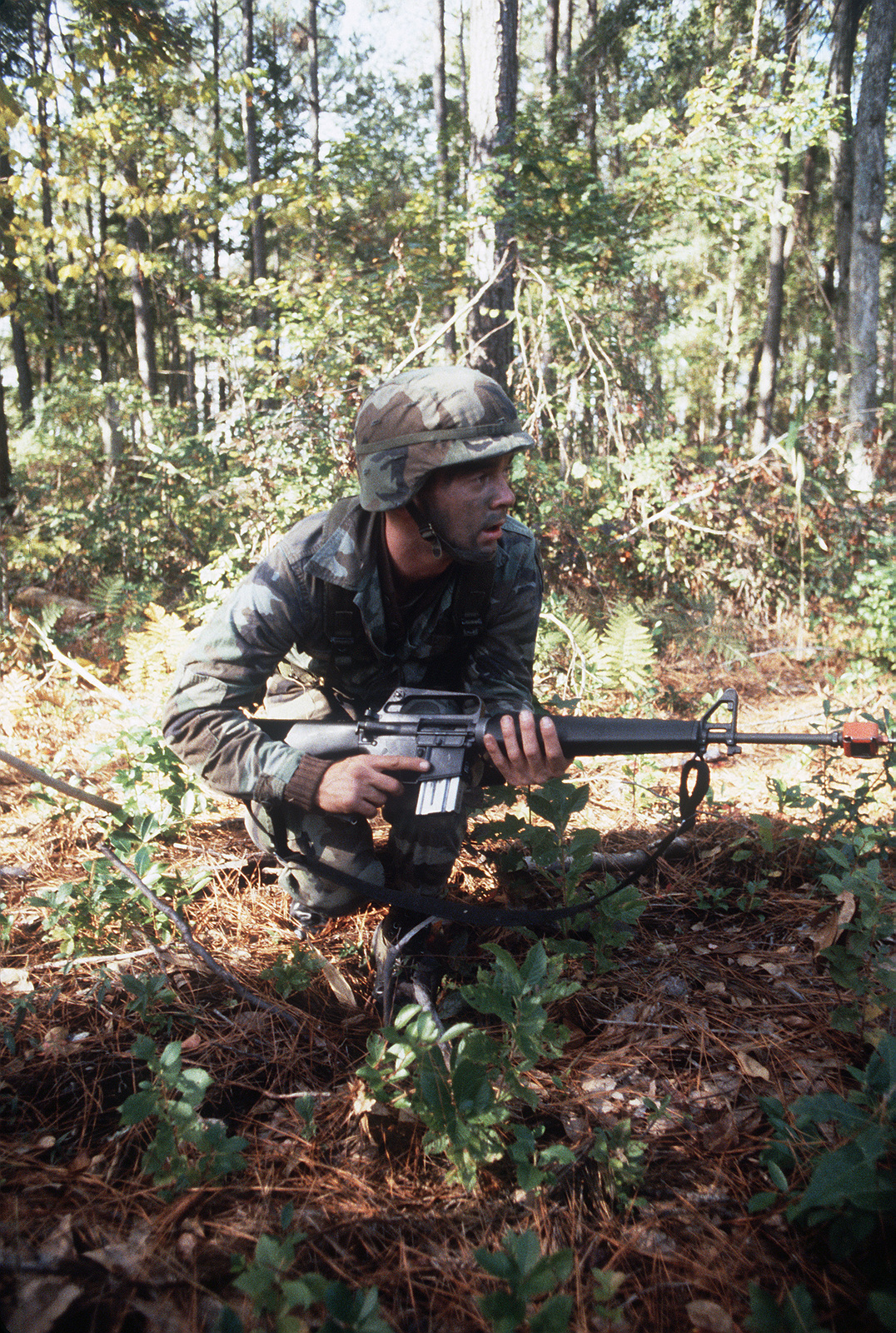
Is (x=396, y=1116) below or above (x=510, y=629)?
below

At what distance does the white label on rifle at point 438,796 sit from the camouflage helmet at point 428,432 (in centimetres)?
92

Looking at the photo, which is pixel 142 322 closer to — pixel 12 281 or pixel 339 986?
pixel 12 281

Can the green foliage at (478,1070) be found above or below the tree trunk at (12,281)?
below

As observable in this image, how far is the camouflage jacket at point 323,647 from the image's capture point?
8.37ft

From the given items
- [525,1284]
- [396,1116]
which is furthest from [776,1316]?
[396,1116]

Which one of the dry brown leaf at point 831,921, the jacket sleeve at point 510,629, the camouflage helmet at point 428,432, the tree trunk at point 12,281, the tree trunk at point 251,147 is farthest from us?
the tree trunk at point 251,147

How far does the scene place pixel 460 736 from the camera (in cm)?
243

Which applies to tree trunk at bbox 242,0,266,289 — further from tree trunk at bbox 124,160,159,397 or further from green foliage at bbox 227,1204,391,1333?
green foliage at bbox 227,1204,391,1333

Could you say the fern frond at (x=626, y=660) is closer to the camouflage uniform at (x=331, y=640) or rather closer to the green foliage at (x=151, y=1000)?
the camouflage uniform at (x=331, y=640)

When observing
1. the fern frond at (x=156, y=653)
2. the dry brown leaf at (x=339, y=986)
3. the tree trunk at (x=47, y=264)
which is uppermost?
the tree trunk at (x=47, y=264)

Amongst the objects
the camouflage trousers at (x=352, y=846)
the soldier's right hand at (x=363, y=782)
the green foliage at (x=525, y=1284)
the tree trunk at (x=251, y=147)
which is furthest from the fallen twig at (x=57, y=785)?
the tree trunk at (x=251, y=147)

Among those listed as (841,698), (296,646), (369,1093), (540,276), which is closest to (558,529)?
(540,276)

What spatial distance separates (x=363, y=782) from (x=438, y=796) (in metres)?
0.24

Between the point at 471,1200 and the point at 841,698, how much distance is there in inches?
177
